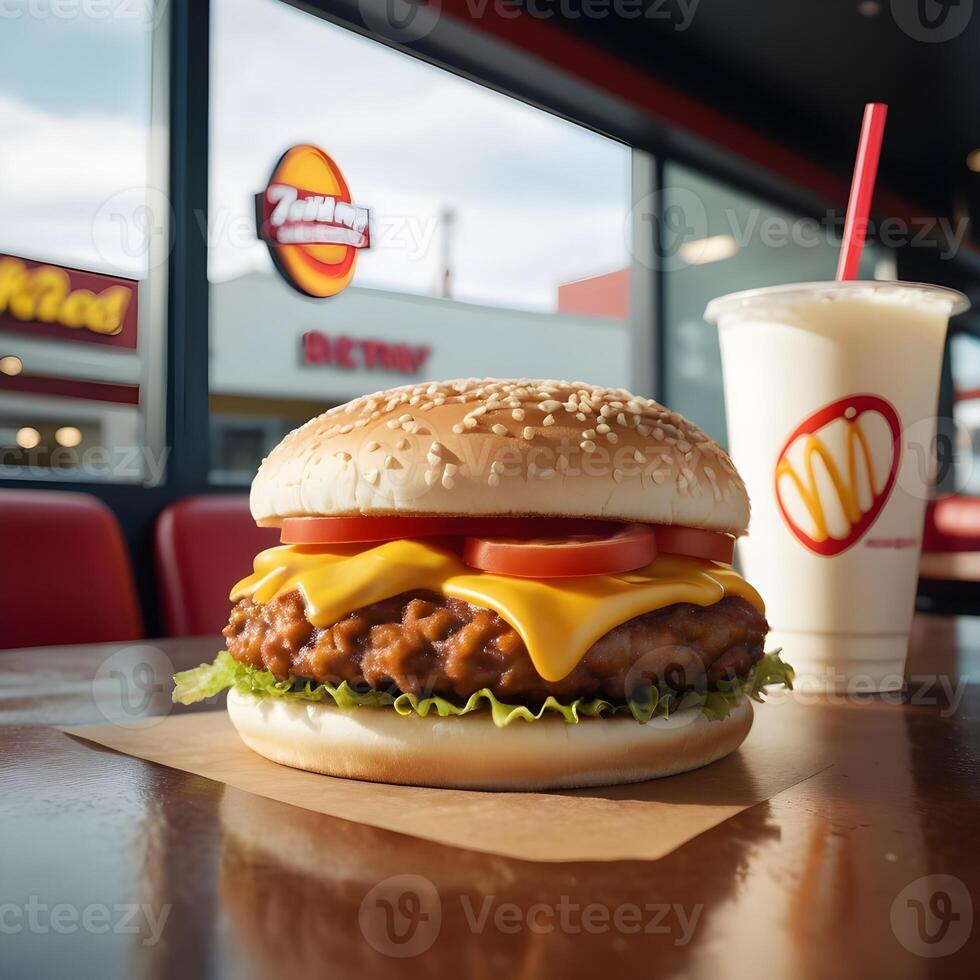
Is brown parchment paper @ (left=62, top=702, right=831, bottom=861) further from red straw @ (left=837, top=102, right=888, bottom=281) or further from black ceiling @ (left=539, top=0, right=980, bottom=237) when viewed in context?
black ceiling @ (left=539, top=0, right=980, bottom=237)

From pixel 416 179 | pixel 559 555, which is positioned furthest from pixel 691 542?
pixel 416 179

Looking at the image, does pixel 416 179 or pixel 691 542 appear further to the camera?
pixel 416 179

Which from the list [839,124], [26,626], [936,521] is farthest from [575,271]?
[26,626]

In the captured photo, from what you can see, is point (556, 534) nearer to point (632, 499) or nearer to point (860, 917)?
point (632, 499)

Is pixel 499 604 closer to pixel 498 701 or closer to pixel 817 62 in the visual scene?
pixel 498 701

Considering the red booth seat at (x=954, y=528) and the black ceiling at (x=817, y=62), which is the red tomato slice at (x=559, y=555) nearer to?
the black ceiling at (x=817, y=62)

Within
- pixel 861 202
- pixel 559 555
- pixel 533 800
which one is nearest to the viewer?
pixel 533 800
